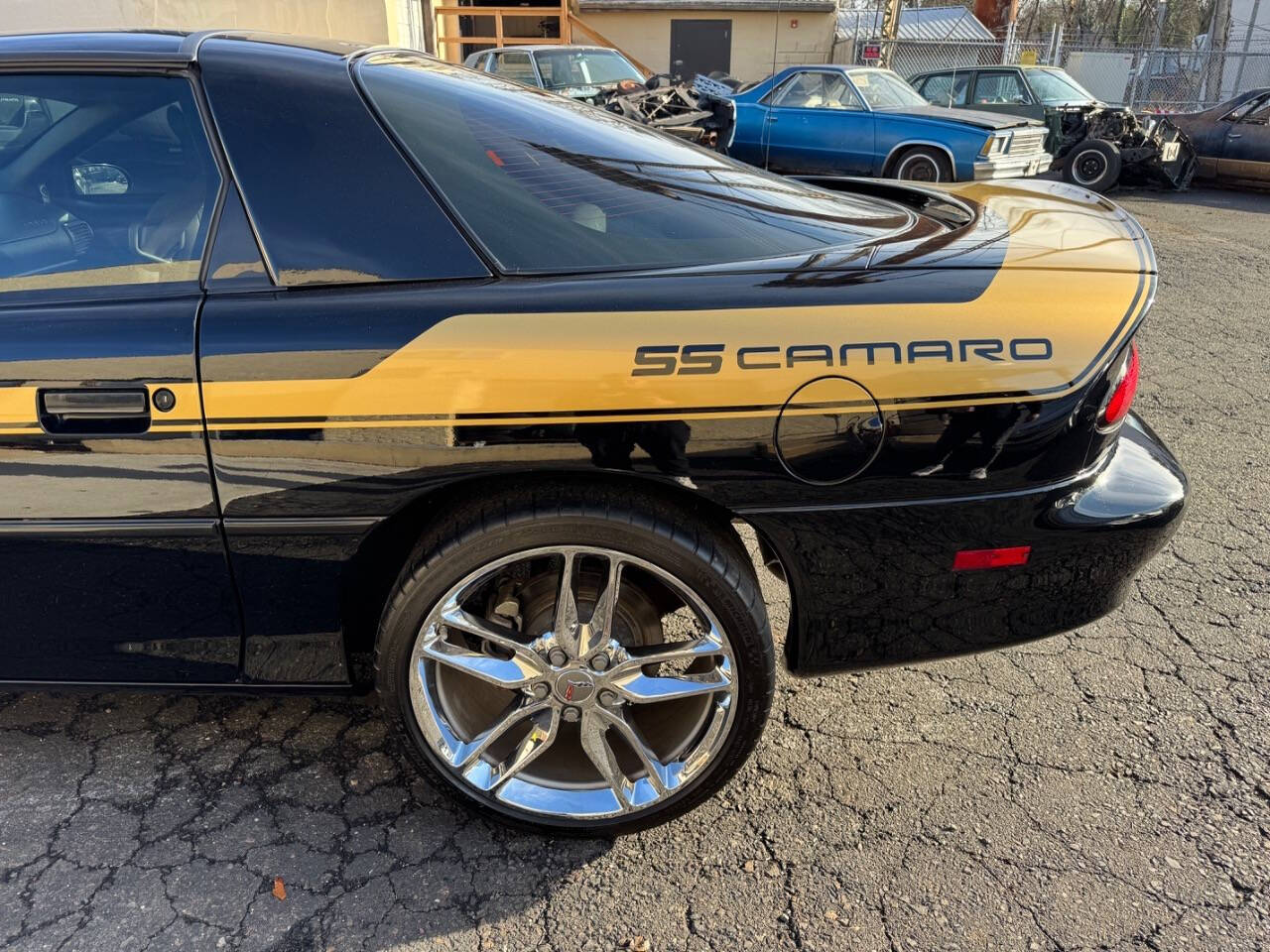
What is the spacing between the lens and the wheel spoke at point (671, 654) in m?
1.92

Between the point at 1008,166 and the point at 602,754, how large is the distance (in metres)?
10.1

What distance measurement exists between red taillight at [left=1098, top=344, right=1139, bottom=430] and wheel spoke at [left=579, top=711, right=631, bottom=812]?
49.5 inches

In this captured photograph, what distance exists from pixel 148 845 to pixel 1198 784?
250 cm

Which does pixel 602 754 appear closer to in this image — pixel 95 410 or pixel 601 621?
pixel 601 621

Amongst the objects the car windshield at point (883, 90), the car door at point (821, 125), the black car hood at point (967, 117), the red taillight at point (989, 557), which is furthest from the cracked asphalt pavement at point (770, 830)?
the car windshield at point (883, 90)

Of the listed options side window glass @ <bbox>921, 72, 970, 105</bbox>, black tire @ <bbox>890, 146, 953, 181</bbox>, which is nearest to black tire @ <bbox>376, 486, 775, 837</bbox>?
black tire @ <bbox>890, 146, 953, 181</bbox>

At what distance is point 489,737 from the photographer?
6.56 feet

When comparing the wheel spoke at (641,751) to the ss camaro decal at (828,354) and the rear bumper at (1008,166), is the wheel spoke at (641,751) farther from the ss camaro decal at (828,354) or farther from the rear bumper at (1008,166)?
the rear bumper at (1008,166)

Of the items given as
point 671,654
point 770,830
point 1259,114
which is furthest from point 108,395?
point 1259,114

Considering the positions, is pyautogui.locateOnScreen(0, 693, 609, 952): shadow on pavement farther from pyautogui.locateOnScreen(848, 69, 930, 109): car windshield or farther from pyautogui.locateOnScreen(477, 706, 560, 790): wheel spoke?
pyautogui.locateOnScreen(848, 69, 930, 109): car windshield

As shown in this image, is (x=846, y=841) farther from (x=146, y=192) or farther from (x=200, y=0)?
(x=200, y=0)

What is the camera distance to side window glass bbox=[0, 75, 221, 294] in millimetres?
1919

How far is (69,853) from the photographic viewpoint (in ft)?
6.56

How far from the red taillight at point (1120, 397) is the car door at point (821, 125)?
30.2 ft
